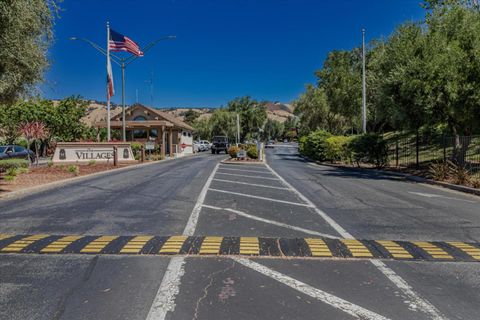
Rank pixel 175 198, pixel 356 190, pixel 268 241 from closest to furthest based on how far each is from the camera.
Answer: pixel 268 241 → pixel 175 198 → pixel 356 190

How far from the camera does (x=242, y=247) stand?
5844mm

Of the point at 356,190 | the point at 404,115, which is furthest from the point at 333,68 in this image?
the point at 356,190

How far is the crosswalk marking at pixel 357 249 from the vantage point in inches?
217

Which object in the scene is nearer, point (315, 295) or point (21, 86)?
point (315, 295)

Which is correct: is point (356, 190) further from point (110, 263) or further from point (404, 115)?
point (110, 263)

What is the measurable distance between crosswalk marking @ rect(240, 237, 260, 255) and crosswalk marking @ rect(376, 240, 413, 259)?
183 centimetres

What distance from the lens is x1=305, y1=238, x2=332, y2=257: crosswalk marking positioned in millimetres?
5559

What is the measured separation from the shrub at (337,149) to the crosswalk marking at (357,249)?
2050cm

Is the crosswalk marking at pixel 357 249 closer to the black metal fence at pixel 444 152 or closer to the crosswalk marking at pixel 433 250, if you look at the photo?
the crosswalk marking at pixel 433 250

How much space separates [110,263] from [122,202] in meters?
5.06

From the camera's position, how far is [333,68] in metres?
39.2

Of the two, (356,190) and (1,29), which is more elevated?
(1,29)

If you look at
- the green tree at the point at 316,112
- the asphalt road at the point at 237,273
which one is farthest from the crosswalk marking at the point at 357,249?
the green tree at the point at 316,112

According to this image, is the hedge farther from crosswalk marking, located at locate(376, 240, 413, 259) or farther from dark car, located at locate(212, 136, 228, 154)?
crosswalk marking, located at locate(376, 240, 413, 259)
